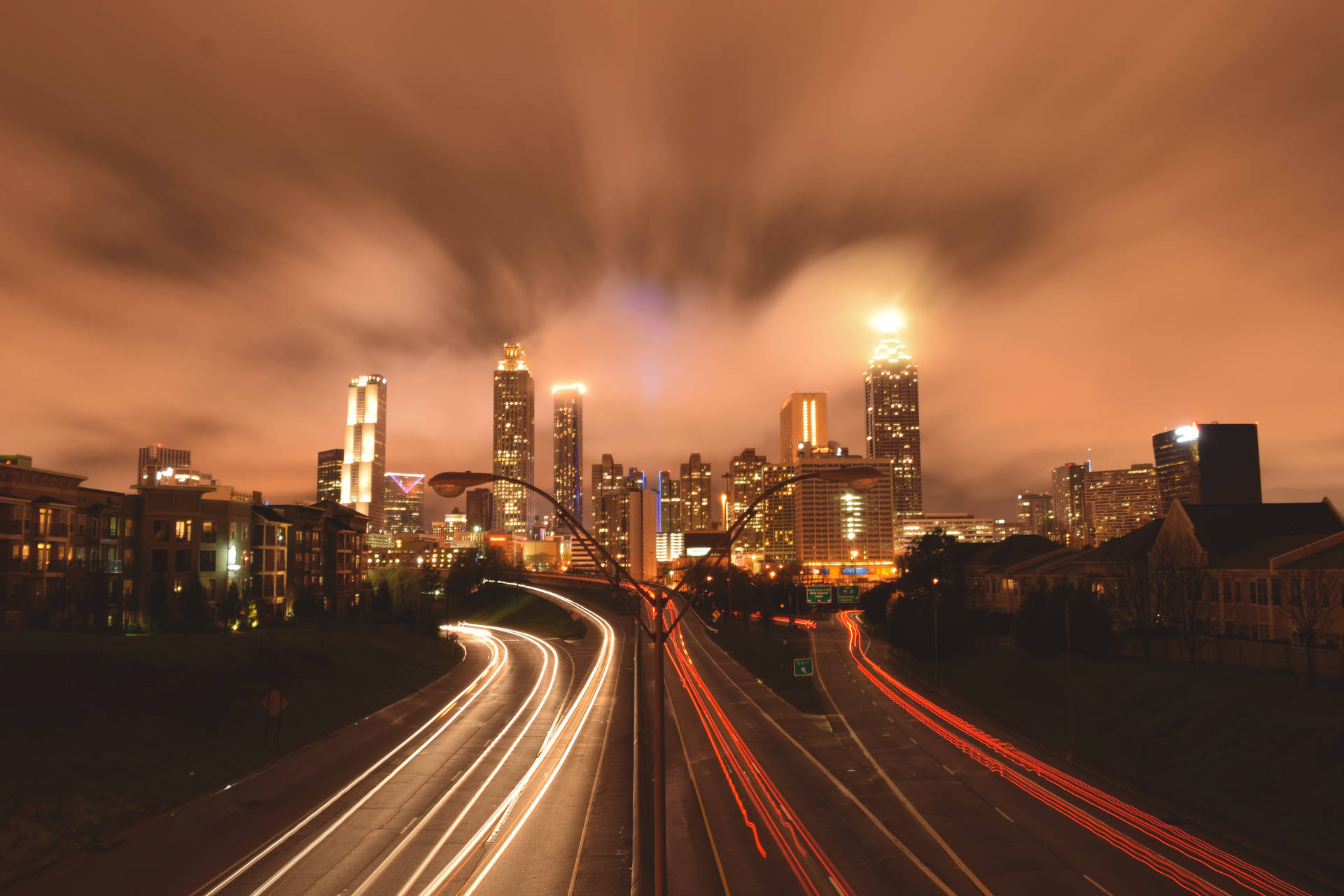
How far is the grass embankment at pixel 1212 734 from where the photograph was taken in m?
27.4

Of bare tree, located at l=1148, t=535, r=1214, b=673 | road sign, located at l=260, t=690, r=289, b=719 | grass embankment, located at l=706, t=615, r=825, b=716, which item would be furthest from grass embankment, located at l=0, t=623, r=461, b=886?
bare tree, located at l=1148, t=535, r=1214, b=673

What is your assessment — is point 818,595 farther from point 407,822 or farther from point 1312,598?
point 1312,598

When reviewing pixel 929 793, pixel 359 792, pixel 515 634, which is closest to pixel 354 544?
pixel 515 634

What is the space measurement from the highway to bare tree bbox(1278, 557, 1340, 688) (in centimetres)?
3805

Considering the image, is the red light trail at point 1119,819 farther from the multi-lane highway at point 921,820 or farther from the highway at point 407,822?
the highway at point 407,822

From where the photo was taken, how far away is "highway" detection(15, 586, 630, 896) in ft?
73.5

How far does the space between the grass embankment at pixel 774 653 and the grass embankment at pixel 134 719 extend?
28.7 m

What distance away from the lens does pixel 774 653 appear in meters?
86.3

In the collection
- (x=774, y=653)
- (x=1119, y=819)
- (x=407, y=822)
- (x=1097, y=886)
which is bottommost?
(x=774, y=653)

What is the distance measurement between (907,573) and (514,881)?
248 ft

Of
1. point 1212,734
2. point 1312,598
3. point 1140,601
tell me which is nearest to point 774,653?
point 1140,601

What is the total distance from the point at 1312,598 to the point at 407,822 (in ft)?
155

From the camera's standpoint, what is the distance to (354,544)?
365 feet

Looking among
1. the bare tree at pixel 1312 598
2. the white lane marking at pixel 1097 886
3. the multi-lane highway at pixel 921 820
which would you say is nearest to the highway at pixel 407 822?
the multi-lane highway at pixel 921 820
